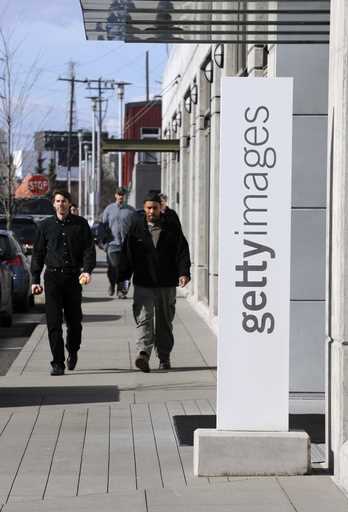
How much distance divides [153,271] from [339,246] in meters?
5.99

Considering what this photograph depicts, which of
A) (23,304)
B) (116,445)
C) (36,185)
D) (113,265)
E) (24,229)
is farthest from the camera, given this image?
(36,185)

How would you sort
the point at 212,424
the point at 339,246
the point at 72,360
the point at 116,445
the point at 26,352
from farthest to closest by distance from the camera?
the point at 26,352 → the point at 72,360 → the point at 212,424 → the point at 116,445 → the point at 339,246

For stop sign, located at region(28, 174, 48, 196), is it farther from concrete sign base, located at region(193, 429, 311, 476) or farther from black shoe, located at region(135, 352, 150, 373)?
concrete sign base, located at region(193, 429, 311, 476)

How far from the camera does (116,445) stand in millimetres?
9031

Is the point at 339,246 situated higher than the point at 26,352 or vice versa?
the point at 339,246

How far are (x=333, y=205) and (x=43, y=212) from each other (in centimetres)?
3806

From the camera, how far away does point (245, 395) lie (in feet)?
26.0

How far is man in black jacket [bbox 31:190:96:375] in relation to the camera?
519 inches

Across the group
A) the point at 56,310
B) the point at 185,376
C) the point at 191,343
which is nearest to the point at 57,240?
the point at 56,310

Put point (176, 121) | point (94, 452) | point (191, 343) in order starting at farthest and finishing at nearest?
point (176, 121)
point (191, 343)
point (94, 452)

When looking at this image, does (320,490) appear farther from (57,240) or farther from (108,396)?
(57,240)

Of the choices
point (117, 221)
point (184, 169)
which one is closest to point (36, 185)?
point (184, 169)

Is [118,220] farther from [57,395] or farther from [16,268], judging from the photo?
[57,395]

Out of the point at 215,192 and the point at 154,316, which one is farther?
the point at 215,192
